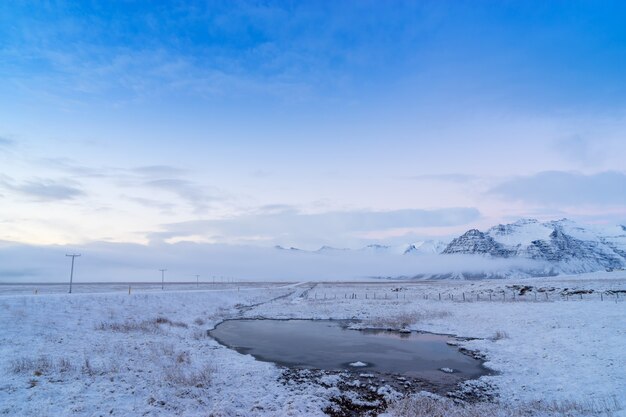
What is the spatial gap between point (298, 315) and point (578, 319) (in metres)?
32.4

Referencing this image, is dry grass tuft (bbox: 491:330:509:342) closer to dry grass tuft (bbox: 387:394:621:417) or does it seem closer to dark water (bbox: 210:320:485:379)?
dark water (bbox: 210:320:485:379)

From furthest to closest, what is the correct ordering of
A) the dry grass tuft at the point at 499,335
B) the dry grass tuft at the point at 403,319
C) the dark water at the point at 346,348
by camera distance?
the dry grass tuft at the point at 403,319, the dry grass tuft at the point at 499,335, the dark water at the point at 346,348

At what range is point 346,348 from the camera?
1206 inches

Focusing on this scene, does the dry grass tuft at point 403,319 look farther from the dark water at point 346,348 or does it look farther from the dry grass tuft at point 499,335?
the dry grass tuft at point 499,335

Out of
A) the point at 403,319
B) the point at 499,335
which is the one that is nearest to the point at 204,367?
the point at 499,335

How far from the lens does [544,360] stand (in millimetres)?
23594

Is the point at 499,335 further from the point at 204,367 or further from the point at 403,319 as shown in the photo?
the point at 204,367

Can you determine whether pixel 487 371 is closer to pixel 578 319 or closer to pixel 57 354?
pixel 578 319

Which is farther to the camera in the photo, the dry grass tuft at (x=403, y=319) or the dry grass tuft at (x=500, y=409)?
the dry grass tuft at (x=403, y=319)

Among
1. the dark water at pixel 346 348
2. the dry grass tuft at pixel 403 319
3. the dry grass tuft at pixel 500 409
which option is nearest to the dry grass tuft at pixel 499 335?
the dark water at pixel 346 348

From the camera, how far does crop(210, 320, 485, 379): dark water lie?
80.6 ft

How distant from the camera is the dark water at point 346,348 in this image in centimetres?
2458

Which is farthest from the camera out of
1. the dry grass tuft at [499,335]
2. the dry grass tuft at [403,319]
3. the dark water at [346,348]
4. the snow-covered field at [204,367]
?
the dry grass tuft at [403,319]

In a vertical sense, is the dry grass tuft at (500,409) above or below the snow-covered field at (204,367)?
below
